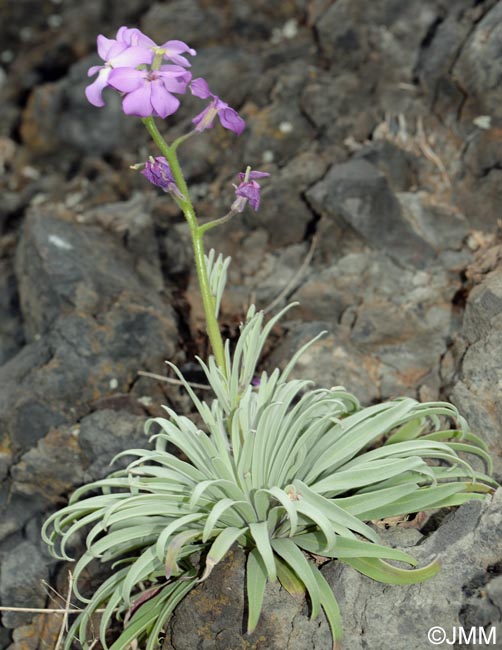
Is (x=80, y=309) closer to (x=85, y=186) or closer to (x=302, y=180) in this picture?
(x=302, y=180)

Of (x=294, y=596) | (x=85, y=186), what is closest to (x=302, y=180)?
(x=85, y=186)

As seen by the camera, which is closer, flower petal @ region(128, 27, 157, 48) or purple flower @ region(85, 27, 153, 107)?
purple flower @ region(85, 27, 153, 107)

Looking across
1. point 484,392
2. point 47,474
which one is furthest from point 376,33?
point 47,474

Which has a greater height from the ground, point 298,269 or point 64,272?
point 298,269

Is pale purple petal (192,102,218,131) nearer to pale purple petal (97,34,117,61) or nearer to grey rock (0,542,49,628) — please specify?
pale purple petal (97,34,117,61)

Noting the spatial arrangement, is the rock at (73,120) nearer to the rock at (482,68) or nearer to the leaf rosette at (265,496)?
the rock at (482,68)

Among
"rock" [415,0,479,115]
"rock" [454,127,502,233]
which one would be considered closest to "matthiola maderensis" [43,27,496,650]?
"rock" [454,127,502,233]

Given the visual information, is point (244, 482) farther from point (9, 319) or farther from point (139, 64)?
point (9, 319)
